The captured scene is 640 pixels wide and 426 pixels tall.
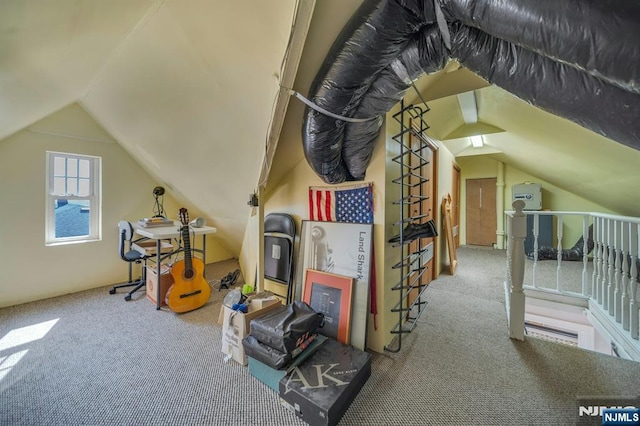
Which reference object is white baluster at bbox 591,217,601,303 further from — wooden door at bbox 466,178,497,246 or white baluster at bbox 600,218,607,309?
wooden door at bbox 466,178,497,246

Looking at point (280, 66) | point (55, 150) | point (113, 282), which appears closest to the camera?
point (280, 66)

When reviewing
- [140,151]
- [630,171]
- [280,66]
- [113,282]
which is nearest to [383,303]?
[280,66]

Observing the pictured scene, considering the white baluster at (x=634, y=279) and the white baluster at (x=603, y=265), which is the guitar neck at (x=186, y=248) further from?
the white baluster at (x=603, y=265)

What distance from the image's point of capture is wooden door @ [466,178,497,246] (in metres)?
5.76

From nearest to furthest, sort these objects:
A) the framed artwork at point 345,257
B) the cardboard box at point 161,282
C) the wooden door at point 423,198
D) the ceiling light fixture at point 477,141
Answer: the framed artwork at point 345,257 < the wooden door at point 423,198 < the cardboard box at point 161,282 < the ceiling light fixture at point 477,141

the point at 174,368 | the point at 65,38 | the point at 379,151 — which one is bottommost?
the point at 174,368

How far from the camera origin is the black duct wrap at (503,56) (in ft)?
1.71

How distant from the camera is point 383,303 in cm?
183

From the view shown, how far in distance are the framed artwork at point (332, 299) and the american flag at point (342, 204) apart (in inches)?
19.8

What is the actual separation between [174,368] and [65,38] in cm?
226

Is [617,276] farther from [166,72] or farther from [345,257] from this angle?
[166,72]

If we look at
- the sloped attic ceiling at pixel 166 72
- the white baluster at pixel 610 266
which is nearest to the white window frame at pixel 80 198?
the sloped attic ceiling at pixel 166 72

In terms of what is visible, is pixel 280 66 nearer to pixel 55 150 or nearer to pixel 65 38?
pixel 65 38

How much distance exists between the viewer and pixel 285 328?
4.86 feet
